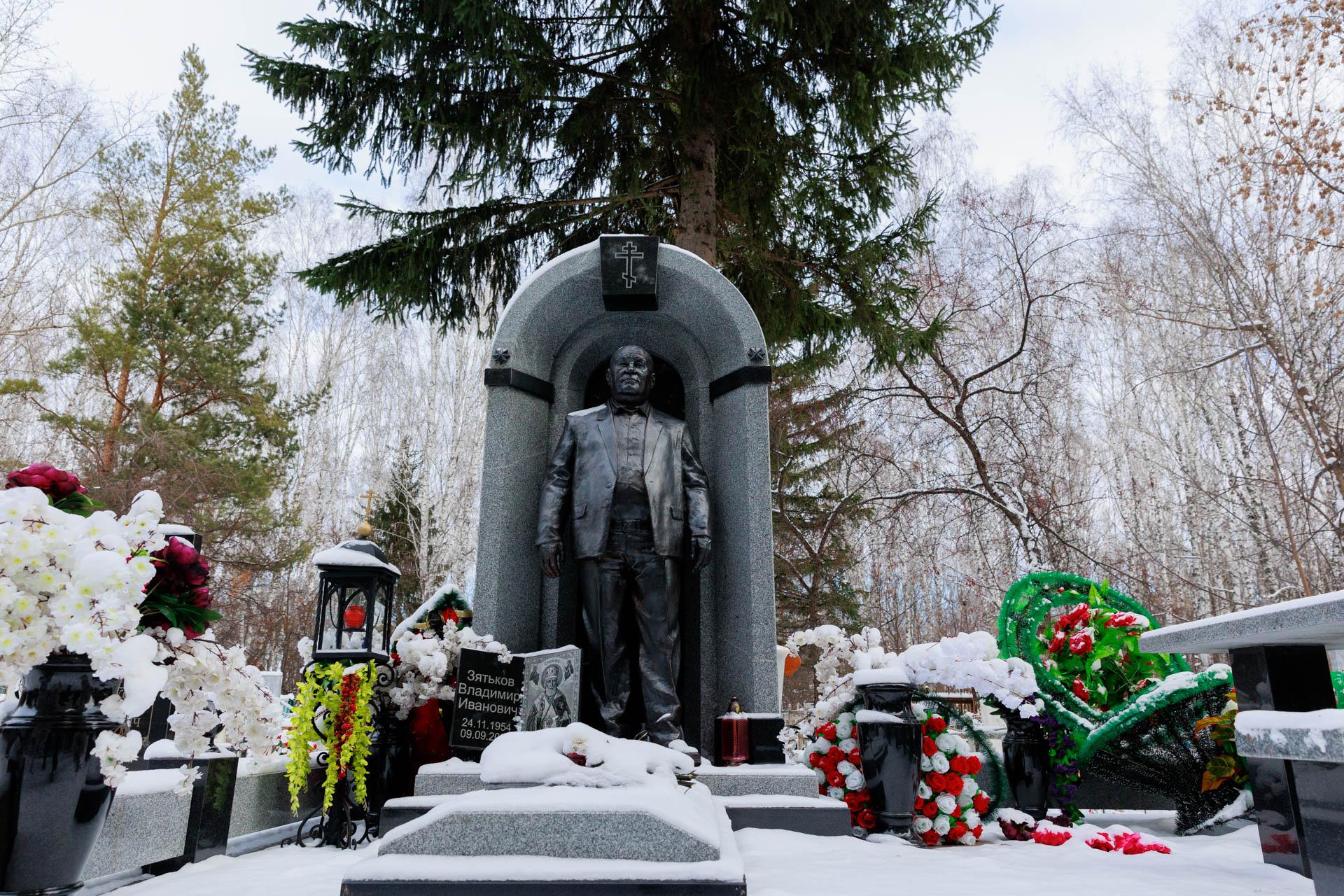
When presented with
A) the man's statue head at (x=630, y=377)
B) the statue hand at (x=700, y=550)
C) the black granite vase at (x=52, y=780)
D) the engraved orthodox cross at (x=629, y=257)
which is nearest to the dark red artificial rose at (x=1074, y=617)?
the statue hand at (x=700, y=550)

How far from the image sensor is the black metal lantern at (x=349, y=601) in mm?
4477

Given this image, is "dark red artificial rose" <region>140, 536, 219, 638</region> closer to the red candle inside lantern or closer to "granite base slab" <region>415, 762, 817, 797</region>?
"granite base slab" <region>415, 762, 817, 797</region>

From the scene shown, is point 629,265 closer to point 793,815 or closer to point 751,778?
point 751,778

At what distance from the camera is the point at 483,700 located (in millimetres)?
4180

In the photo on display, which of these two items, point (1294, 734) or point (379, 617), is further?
point (379, 617)

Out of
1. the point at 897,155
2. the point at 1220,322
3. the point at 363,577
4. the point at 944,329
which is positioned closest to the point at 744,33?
the point at 897,155

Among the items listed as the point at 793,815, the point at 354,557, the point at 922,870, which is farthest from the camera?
the point at 354,557

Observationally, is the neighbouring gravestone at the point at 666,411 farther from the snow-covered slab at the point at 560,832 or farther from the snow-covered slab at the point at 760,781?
the snow-covered slab at the point at 560,832

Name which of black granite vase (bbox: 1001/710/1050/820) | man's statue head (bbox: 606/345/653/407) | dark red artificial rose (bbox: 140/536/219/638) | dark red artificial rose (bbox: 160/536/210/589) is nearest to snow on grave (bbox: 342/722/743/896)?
dark red artificial rose (bbox: 140/536/219/638)

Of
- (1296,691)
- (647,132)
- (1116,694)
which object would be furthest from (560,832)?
(647,132)

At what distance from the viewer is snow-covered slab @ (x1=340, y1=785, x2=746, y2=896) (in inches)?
93.9

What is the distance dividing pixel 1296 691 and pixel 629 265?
419 centimetres

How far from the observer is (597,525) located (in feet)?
16.3

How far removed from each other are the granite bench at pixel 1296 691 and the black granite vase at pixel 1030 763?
1590 mm
